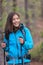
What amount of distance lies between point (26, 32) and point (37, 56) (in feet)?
21.9

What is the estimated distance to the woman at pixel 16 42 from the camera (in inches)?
250

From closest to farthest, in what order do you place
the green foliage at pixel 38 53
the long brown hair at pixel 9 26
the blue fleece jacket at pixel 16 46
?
the blue fleece jacket at pixel 16 46 → the long brown hair at pixel 9 26 → the green foliage at pixel 38 53

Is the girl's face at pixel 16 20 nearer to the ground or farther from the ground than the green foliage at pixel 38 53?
farther from the ground

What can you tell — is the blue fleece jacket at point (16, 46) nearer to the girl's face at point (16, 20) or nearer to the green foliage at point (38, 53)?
the girl's face at point (16, 20)

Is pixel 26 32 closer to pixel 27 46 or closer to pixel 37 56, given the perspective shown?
pixel 27 46

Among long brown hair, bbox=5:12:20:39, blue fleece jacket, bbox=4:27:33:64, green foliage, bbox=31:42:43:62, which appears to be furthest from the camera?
green foliage, bbox=31:42:43:62

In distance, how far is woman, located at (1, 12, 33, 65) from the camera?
6344 millimetres

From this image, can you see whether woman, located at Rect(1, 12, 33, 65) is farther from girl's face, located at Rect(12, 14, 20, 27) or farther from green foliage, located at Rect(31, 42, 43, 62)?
green foliage, located at Rect(31, 42, 43, 62)

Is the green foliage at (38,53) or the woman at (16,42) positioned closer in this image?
the woman at (16,42)

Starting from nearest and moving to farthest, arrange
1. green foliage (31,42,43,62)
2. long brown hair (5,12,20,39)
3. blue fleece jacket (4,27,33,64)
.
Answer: blue fleece jacket (4,27,33,64) < long brown hair (5,12,20,39) < green foliage (31,42,43,62)

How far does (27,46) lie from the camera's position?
248 inches

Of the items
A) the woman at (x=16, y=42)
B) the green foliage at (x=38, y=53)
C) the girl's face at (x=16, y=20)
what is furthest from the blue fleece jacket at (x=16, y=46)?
the green foliage at (x=38, y=53)

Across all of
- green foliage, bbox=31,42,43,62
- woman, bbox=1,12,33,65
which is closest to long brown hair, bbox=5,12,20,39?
woman, bbox=1,12,33,65

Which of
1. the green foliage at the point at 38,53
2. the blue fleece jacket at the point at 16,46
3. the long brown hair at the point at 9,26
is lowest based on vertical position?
the green foliage at the point at 38,53
